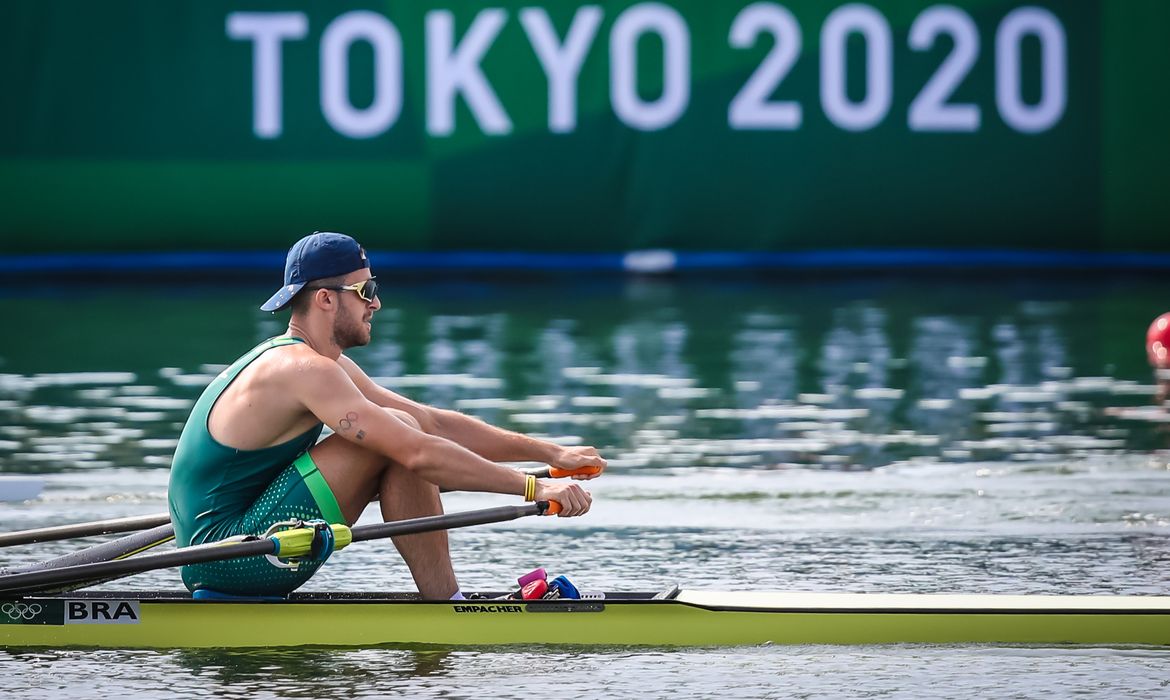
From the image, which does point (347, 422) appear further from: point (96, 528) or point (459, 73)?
point (459, 73)

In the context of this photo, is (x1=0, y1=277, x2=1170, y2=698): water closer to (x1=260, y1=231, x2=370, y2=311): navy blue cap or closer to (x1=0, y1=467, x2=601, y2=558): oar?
(x1=0, y1=467, x2=601, y2=558): oar

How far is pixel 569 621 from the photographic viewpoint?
19.4 ft

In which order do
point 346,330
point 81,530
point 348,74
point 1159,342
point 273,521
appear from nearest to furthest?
point 273,521
point 346,330
point 81,530
point 1159,342
point 348,74

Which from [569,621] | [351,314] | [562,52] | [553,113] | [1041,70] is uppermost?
[562,52]

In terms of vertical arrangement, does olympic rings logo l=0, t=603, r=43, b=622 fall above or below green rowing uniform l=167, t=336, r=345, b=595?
below

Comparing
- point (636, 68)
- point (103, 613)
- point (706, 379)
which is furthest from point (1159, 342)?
point (103, 613)

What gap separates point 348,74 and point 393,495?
1300cm

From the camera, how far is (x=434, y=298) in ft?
55.2

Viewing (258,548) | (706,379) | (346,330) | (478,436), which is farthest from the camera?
(706,379)

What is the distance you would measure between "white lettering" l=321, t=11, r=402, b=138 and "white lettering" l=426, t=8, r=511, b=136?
29 cm

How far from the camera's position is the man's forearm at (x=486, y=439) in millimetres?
6508

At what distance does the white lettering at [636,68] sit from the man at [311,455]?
12.8 metres


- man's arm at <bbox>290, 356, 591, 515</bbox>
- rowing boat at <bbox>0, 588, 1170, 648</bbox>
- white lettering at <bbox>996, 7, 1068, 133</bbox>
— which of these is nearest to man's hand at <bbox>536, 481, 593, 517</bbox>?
man's arm at <bbox>290, 356, 591, 515</bbox>

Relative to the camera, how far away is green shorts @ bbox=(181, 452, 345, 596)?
231 inches
